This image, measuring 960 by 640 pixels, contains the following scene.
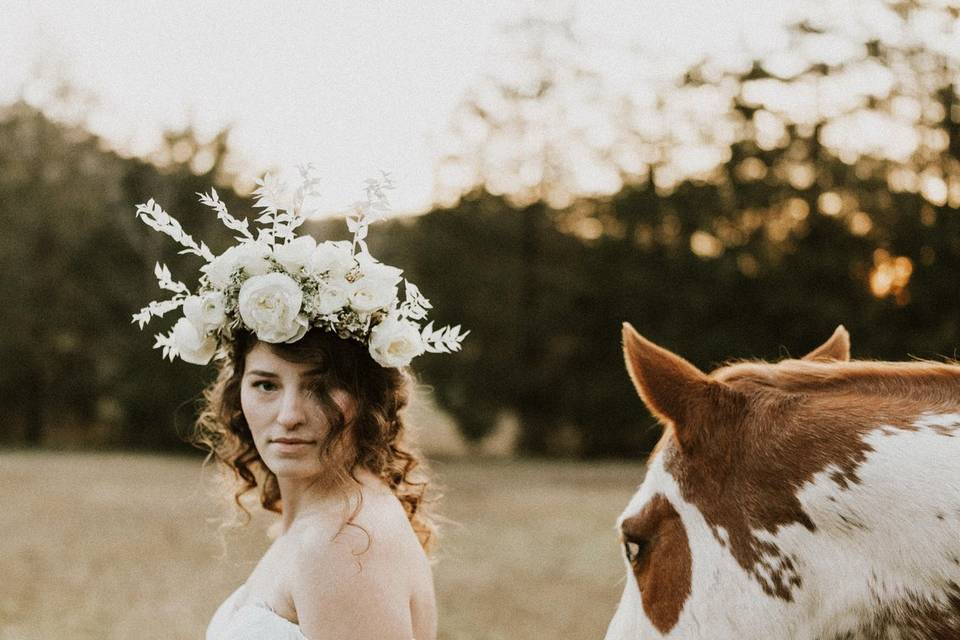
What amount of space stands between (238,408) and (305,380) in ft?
1.53

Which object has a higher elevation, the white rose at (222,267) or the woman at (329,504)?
the white rose at (222,267)

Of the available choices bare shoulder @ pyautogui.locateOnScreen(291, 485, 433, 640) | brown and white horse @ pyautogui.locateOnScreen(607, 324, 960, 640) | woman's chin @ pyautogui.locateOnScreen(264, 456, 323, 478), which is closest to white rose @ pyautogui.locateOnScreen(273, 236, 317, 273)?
woman's chin @ pyautogui.locateOnScreen(264, 456, 323, 478)

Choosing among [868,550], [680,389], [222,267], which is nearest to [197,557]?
[222,267]

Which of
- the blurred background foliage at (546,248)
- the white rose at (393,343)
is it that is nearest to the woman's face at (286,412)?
the white rose at (393,343)

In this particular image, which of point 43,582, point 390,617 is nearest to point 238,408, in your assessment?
point 390,617

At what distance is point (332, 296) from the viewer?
2791mm

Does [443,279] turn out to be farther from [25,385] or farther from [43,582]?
[43,582]

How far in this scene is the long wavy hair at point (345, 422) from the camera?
275 centimetres

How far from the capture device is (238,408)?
3.12 m

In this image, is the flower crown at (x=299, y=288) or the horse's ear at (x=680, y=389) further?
the flower crown at (x=299, y=288)

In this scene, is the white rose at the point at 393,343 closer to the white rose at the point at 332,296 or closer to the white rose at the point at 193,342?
the white rose at the point at 332,296

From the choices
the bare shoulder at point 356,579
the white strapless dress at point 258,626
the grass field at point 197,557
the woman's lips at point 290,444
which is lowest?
the grass field at point 197,557

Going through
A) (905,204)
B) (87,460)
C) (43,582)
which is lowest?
(87,460)

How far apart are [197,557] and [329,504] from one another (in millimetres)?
11755
